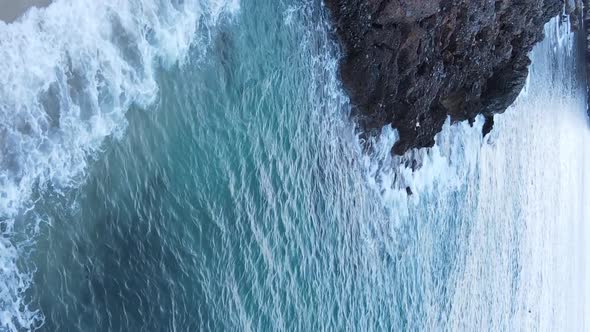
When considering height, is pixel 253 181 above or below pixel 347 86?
below

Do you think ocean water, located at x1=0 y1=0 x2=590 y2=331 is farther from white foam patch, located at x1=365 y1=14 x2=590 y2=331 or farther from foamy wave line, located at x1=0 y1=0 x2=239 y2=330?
white foam patch, located at x1=365 y1=14 x2=590 y2=331

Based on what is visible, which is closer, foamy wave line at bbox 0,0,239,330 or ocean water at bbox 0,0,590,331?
foamy wave line at bbox 0,0,239,330

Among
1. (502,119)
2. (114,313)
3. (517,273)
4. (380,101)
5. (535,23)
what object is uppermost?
(535,23)

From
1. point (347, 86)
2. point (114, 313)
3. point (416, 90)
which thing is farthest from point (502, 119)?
point (114, 313)

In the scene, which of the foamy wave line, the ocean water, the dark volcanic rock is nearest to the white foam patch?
the ocean water

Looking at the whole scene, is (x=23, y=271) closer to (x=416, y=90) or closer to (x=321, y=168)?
(x=321, y=168)

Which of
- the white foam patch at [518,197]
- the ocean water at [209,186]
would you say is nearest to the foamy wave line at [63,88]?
the ocean water at [209,186]

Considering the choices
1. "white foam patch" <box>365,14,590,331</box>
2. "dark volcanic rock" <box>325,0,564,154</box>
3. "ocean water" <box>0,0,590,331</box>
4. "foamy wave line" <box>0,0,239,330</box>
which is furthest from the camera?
"white foam patch" <box>365,14,590,331</box>
